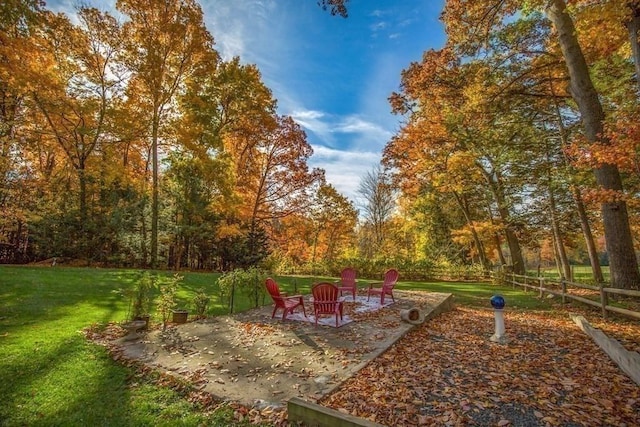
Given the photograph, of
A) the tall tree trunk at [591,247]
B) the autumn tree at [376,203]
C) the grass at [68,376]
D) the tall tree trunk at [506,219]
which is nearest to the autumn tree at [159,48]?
the grass at [68,376]

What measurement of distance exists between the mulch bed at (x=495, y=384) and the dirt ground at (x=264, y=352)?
0.38 m

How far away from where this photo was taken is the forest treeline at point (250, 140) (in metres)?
9.09

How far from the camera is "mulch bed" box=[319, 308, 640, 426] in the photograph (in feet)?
10.2

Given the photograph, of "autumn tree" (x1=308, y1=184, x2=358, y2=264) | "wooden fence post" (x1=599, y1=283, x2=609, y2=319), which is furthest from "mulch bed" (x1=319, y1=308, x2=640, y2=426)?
"autumn tree" (x1=308, y1=184, x2=358, y2=264)

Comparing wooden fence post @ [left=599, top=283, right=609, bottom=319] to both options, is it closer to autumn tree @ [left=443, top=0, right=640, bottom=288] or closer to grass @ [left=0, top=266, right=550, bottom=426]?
autumn tree @ [left=443, top=0, right=640, bottom=288]

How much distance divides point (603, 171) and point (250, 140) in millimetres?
16669

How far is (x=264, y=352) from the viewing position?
492cm

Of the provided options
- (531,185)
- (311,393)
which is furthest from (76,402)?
(531,185)

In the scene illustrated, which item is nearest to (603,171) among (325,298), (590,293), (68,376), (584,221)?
(590,293)

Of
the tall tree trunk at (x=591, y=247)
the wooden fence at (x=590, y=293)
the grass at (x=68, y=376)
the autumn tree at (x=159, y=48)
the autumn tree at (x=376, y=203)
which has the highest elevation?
the autumn tree at (x=159, y=48)

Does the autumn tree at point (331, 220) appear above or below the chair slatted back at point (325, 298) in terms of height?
above

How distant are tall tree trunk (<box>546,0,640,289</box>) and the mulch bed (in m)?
2.22

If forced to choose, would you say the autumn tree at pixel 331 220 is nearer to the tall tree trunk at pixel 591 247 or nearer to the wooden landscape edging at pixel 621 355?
the tall tree trunk at pixel 591 247

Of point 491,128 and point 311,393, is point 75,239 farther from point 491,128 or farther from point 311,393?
point 491,128
